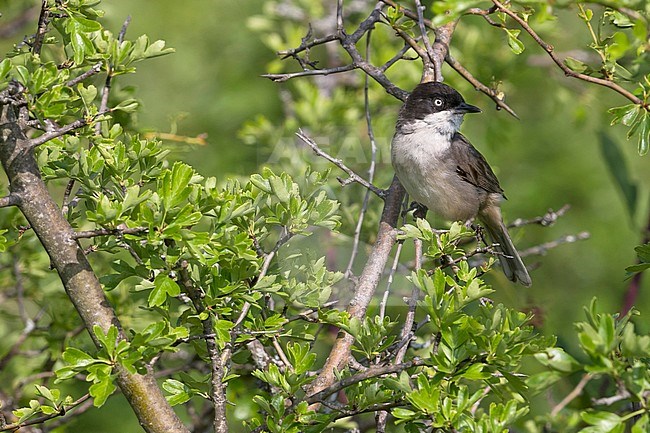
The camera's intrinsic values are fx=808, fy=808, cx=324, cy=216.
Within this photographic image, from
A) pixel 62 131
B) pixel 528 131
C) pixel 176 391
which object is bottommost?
pixel 528 131

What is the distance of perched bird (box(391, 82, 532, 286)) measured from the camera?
4.14 m

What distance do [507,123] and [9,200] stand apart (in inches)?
155

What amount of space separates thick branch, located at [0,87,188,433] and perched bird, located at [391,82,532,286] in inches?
67.2

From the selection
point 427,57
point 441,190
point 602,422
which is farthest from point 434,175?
point 602,422

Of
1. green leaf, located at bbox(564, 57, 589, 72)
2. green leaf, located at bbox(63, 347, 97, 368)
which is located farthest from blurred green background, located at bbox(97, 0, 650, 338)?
green leaf, located at bbox(63, 347, 97, 368)

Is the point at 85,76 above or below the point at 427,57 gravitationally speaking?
above

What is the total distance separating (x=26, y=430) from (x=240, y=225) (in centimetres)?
165

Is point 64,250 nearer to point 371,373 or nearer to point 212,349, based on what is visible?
point 212,349

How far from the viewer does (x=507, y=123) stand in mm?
5641

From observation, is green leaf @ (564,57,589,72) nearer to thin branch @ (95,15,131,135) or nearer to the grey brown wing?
thin branch @ (95,15,131,135)

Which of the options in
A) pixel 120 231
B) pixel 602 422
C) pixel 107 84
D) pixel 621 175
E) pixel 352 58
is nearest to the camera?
pixel 602 422

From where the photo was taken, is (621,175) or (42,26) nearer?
(42,26)

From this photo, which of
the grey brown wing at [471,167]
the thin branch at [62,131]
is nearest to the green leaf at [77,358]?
the thin branch at [62,131]

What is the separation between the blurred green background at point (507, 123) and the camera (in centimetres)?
568
